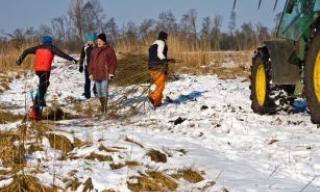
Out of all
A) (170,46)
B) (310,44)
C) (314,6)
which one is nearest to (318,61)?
(310,44)

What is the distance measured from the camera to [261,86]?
370 inches

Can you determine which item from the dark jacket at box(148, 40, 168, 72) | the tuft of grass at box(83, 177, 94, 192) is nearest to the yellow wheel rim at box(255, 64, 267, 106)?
the dark jacket at box(148, 40, 168, 72)

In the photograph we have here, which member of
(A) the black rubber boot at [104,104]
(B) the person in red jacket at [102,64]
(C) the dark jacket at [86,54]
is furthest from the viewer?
(C) the dark jacket at [86,54]

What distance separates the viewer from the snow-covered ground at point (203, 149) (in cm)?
439

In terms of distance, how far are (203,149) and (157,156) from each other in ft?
3.40

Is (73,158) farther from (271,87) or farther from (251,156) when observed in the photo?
(271,87)

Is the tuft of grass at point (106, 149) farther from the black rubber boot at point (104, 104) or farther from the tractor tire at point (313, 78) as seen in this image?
the black rubber boot at point (104, 104)

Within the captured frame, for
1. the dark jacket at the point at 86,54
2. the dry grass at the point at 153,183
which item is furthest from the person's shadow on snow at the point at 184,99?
the dry grass at the point at 153,183

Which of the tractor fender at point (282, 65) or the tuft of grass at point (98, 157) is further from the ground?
the tractor fender at point (282, 65)

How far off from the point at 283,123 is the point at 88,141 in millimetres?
3240

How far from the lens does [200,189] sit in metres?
4.22

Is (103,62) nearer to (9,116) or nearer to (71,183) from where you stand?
(9,116)

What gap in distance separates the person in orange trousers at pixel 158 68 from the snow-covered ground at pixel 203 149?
1.27ft

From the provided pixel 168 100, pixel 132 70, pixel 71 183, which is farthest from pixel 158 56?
pixel 71 183
